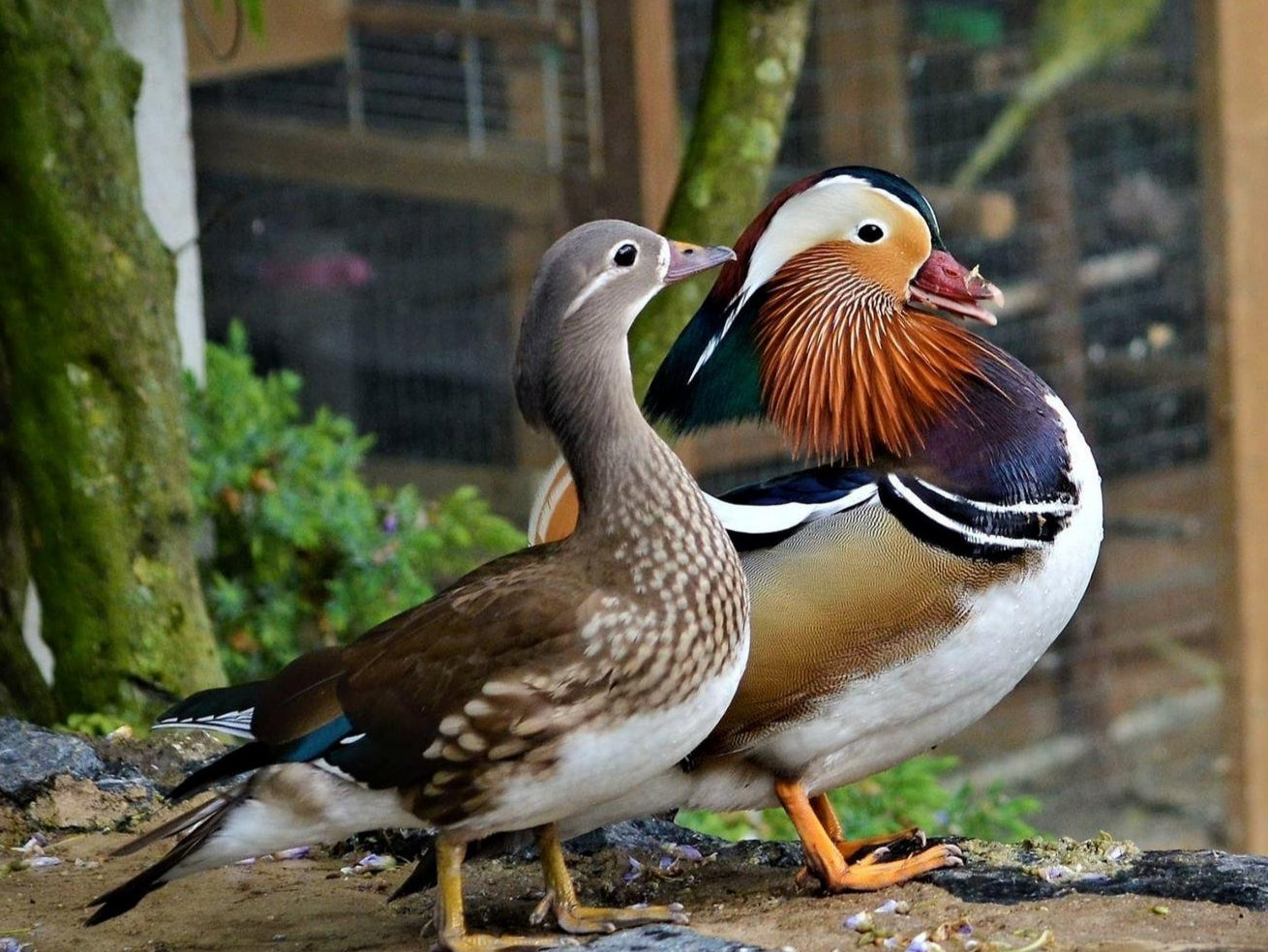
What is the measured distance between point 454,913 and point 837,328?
2.92ft

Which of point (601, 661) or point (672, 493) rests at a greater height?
point (672, 493)

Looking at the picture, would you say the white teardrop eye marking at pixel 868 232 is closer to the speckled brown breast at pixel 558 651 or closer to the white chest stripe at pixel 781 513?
the white chest stripe at pixel 781 513

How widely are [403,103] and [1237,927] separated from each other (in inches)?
144

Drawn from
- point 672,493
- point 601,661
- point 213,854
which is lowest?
point 213,854

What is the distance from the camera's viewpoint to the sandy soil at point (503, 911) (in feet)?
7.47

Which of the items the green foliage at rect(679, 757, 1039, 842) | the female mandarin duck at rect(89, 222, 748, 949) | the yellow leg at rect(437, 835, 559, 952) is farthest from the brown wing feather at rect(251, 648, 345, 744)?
the green foliage at rect(679, 757, 1039, 842)

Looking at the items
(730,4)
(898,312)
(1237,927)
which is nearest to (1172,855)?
(1237,927)

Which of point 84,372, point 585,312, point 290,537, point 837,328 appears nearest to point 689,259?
point 585,312

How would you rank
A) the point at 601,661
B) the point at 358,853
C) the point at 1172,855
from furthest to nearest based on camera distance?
1. the point at 358,853
2. the point at 1172,855
3. the point at 601,661

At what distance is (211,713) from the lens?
7.66 ft

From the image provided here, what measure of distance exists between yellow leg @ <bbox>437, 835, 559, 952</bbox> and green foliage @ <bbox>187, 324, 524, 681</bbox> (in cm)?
190

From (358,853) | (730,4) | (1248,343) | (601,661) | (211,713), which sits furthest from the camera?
(1248,343)

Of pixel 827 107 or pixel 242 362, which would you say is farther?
pixel 827 107

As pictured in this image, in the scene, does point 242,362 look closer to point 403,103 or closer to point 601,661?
point 403,103
